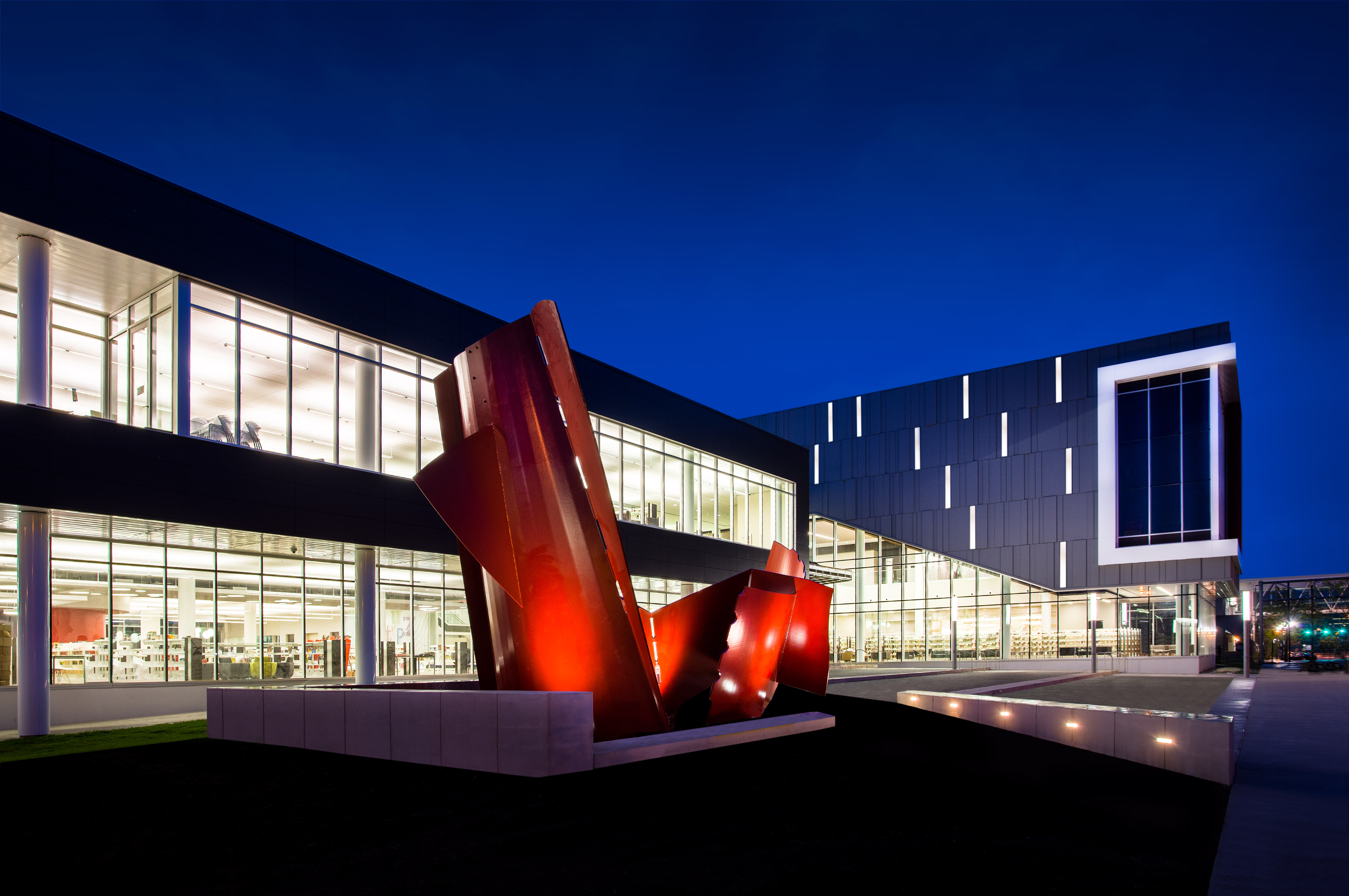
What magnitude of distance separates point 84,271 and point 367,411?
22.5 ft

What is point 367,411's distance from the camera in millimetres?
23188

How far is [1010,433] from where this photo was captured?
42812mm

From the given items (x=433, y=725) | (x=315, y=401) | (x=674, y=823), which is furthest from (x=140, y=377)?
(x=674, y=823)

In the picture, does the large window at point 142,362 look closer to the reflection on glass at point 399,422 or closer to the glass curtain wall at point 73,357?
the glass curtain wall at point 73,357

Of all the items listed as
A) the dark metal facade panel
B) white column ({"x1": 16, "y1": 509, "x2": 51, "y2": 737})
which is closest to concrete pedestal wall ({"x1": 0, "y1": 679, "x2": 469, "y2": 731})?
white column ({"x1": 16, "y1": 509, "x2": 51, "y2": 737})

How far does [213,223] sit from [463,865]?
17382mm

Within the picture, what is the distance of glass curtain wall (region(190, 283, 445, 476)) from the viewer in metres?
20.4

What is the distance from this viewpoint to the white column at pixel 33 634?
1575cm

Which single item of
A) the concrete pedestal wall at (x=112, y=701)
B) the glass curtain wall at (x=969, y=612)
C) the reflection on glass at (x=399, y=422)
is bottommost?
the glass curtain wall at (x=969, y=612)

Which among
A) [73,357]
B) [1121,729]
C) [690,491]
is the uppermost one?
[73,357]

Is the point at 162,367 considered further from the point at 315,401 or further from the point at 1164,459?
the point at 1164,459

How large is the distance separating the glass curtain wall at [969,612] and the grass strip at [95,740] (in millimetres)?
24239

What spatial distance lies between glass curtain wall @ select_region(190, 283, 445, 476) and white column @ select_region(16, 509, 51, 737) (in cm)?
426

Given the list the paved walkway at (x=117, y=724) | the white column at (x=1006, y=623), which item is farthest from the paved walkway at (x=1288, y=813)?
the white column at (x=1006, y=623)
